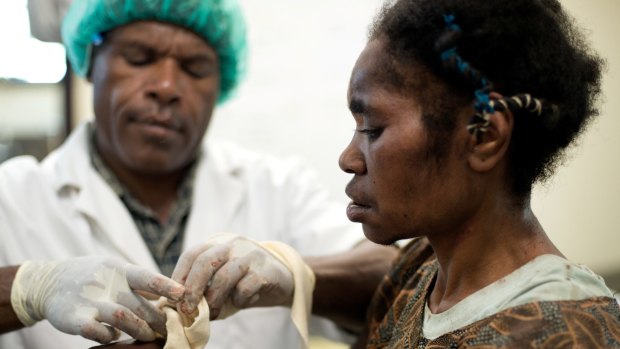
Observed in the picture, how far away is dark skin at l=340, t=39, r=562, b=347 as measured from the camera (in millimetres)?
814

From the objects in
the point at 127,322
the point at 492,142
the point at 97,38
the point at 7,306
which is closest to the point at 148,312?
the point at 127,322

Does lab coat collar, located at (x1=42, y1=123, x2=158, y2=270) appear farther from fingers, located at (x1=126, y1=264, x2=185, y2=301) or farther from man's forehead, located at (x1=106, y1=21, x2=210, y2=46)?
fingers, located at (x1=126, y1=264, x2=185, y2=301)

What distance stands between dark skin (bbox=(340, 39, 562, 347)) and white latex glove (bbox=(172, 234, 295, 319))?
0.81 ft

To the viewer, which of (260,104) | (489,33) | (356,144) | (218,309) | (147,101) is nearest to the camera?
(489,33)

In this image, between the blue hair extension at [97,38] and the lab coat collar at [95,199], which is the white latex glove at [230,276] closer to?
the lab coat collar at [95,199]

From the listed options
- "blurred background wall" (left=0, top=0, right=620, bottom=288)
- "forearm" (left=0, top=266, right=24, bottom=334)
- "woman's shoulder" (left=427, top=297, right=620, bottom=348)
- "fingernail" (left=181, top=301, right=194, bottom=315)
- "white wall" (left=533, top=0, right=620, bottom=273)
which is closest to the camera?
"woman's shoulder" (left=427, top=297, right=620, bottom=348)

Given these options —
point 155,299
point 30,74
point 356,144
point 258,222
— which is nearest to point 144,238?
point 258,222

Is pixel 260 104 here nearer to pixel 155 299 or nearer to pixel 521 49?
pixel 155 299

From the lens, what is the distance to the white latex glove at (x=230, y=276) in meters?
1.00

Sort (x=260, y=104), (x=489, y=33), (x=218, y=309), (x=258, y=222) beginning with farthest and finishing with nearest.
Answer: (x=260, y=104) < (x=258, y=222) < (x=218, y=309) < (x=489, y=33)

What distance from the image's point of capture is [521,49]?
0.78 metres

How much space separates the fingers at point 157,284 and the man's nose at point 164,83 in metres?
0.56

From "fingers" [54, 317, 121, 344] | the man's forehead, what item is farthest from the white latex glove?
the man's forehead

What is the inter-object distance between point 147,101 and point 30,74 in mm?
1244
